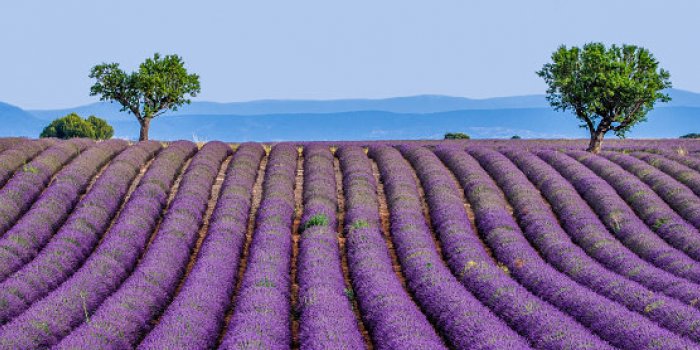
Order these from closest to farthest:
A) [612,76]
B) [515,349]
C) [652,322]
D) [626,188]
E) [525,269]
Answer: [515,349] < [652,322] < [525,269] < [626,188] < [612,76]

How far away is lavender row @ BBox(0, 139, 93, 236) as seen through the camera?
765 inches

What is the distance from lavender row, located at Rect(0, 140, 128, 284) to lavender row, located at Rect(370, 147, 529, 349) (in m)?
7.33

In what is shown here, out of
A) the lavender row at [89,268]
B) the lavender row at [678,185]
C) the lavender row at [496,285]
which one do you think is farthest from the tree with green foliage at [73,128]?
the lavender row at [678,185]

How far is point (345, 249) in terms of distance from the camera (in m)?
17.7

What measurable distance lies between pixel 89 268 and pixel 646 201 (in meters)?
14.7

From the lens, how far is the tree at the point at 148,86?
39.8m

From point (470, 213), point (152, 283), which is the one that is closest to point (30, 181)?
point (152, 283)

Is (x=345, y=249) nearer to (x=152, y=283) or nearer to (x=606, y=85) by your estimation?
(x=152, y=283)

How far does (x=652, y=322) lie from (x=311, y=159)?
57.0 feet

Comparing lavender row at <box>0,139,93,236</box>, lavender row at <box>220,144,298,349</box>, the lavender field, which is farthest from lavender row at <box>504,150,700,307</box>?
lavender row at <box>0,139,93,236</box>

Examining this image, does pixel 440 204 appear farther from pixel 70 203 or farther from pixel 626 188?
pixel 70 203

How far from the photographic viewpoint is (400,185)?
23.0m

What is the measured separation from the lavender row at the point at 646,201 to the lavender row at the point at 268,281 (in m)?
9.16

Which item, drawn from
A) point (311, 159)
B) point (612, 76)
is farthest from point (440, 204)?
point (612, 76)
